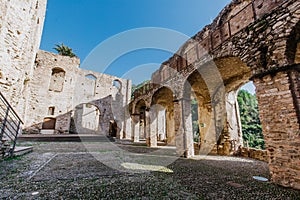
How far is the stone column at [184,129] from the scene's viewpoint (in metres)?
6.73

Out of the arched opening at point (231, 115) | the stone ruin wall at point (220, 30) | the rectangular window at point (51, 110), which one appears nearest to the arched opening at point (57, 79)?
the rectangular window at point (51, 110)

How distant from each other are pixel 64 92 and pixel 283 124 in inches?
700

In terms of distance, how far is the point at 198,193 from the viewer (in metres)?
2.71

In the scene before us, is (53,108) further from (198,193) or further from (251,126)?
(251,126)

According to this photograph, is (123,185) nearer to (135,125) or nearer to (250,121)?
(135,125)

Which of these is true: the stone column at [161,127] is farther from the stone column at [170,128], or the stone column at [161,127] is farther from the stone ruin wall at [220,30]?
the stone ruin wall at [220,30]

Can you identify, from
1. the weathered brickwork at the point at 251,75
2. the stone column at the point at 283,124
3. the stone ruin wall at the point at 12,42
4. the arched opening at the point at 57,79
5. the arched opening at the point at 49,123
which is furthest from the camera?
the arched opening at the point at 57,79

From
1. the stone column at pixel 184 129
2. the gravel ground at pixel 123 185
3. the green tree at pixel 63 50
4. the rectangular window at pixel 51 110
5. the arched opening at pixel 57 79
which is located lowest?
the gravel ground at pixel 123 185

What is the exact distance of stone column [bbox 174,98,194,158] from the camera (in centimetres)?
673

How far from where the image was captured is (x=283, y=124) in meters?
3.28

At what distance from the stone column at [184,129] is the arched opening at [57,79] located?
14627mm

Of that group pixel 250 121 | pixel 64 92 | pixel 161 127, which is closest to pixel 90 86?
pixel 64 92

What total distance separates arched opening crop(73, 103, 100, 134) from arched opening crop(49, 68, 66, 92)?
310 cm

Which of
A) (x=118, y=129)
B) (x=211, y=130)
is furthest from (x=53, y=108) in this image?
(x=211, y=130)
